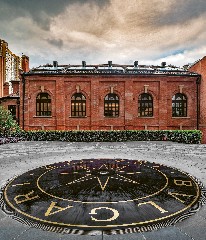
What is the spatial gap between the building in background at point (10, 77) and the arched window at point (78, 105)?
6472mm

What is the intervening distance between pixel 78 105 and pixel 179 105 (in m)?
11.0

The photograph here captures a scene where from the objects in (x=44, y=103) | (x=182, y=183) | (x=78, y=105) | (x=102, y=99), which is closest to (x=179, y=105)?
(x=102, y=99)

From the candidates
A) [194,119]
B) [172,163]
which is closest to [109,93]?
[194,119]

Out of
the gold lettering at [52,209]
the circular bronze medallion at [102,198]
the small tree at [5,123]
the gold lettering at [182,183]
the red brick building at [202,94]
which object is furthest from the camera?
the red brick building at [202,94]

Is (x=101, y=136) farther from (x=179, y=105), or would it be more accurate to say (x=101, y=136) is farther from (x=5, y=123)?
(x=179, y=105)

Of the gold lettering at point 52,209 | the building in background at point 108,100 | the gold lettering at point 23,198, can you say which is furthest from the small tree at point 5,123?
the gold lettering at point 52,209

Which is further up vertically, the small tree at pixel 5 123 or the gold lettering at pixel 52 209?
the small tree at pixel 5 123

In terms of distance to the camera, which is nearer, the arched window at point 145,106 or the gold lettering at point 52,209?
the gold lettering at point 52,209

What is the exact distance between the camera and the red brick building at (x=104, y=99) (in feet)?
65.5

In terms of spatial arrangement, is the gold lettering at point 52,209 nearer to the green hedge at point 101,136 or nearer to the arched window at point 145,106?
the green hedge at point 101,136

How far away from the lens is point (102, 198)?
4895 mm

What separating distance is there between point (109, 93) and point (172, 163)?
12.4m

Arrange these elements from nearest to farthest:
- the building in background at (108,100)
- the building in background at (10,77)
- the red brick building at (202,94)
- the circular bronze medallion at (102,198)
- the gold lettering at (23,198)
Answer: the circular bronze medallion at (102,198) → the gold lettering at (23,198) → the red brick building at (202,94) → the building in background at (108,100) → the building in background at (10,77)

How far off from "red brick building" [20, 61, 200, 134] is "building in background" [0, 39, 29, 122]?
11.9 ft
